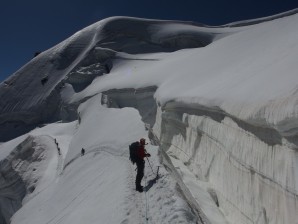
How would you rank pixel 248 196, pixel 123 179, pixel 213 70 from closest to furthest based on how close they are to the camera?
pixel 248 196 → pixel 123 179 → pixel 213 70

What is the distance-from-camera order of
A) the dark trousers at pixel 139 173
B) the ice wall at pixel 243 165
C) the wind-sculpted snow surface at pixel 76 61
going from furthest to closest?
1. the wind-sculpted snow surface at pixel 76 61
2. the dark trousers at pixel 139 173
3. the ice wall at pixel 243 165

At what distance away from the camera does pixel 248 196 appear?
32.2 ft

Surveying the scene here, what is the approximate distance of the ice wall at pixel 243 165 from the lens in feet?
26.1

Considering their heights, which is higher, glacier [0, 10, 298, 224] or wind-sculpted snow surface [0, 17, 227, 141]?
glacier [0, 10, 298, 224]

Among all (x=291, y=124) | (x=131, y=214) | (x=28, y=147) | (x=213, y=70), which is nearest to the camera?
(x=291, y=124)

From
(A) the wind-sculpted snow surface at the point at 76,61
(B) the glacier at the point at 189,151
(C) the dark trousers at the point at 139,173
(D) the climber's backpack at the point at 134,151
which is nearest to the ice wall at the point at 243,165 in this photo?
(B) the glacier at the point at 189,151

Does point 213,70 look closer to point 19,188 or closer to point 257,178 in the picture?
point 257,178

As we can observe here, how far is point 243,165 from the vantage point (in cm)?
1011

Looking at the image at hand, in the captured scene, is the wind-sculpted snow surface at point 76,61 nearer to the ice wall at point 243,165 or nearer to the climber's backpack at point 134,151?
the ice wall at point 243,165

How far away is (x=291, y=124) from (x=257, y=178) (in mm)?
2329

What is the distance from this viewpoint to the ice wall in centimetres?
795

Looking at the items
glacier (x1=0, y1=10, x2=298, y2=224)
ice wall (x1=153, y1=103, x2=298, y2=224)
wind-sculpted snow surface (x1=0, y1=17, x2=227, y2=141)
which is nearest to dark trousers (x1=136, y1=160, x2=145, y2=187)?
glacier (x1=0, y1=10, x2=298, y2=224)

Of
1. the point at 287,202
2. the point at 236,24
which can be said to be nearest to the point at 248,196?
the point at 287,202

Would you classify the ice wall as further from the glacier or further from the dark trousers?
the dark trousers
